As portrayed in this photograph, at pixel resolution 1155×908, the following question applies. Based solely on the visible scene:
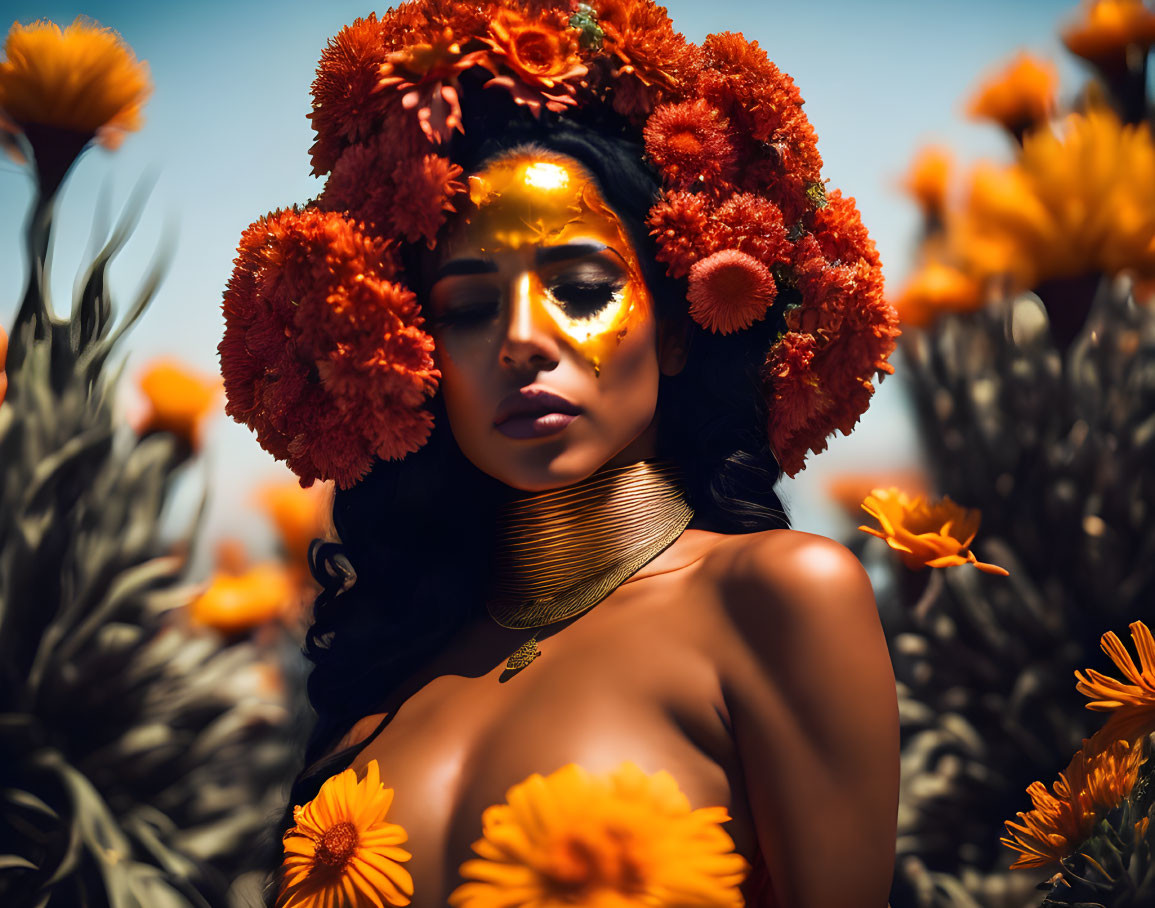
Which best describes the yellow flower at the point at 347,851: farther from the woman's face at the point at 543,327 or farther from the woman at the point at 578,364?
the woman's face at the point at 543,327

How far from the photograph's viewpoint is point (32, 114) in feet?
7.84

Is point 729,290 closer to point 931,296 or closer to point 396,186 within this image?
point 396,186

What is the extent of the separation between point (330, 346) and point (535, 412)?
0.35 m

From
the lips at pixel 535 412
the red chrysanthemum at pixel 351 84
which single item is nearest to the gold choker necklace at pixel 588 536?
the lips at pixel 535 412

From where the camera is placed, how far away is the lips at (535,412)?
1.68 meters

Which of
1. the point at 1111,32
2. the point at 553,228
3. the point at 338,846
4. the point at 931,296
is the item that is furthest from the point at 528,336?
the point at 1111,32

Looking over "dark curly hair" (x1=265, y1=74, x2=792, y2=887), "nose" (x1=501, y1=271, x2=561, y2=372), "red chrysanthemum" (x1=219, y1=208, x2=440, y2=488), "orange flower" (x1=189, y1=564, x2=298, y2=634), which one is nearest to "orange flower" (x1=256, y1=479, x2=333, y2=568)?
"orange flower" (x1=189, y1=564, x2=298, y2=634)

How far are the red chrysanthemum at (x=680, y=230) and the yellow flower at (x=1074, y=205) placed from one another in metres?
1.25

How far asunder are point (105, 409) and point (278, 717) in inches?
33.7

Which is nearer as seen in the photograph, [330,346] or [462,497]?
[330,346]

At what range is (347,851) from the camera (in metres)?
1.64

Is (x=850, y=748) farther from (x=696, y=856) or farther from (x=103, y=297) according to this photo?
(x=103, y=297)

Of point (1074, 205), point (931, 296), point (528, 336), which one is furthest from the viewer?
point (931, 296)

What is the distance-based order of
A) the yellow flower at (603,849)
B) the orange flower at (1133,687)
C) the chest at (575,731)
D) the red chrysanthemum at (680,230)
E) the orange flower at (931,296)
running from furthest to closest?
the orange flower at (931,296) → the orange flower at (1133,687) → the red chrysanthemum at (680,230) → the chest at (575,731) → the yellow flower at (603,849)
